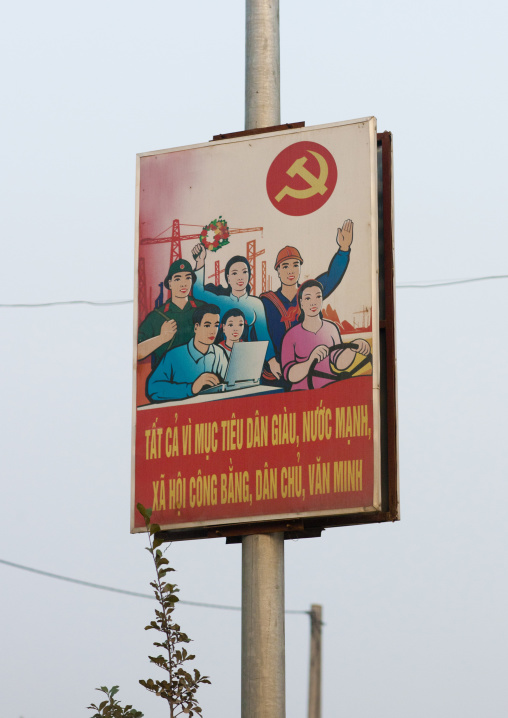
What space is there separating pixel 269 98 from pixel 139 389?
214 cm

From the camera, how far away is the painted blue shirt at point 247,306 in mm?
7742

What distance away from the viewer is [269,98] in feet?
26.7

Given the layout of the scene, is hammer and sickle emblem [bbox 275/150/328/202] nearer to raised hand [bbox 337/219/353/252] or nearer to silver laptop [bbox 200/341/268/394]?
raised hand [bbox 337/219/353/252]

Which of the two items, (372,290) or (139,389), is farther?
(139,389)

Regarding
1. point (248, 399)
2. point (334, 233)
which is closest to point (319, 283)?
point (334, 233)

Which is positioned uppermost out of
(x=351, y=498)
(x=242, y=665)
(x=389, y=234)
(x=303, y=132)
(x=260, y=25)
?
(x=260, y=25)

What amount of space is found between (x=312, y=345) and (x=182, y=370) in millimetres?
914

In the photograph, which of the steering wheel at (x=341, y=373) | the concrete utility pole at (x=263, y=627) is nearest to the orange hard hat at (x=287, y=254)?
the steering wheel at (x=341, y=373)

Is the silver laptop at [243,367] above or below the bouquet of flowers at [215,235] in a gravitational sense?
below

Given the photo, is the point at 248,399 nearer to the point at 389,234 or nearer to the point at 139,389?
the point at 139,389

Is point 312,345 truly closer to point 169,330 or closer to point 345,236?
point 345,236

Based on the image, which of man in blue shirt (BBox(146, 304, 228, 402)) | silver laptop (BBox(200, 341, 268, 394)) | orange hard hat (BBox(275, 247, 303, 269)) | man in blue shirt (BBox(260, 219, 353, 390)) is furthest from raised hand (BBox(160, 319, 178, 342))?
orange hard hat (BBox(275, 247, 303, 269))

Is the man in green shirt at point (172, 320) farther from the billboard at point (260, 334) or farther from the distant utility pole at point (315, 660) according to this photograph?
the distant utility pole at point (315, 660)

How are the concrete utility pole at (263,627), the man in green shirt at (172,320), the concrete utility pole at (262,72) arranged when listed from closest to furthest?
the concrete utility pole at (263,627) → the man in green shirt at (172,320) → the concrete utility pole at (262,72)
